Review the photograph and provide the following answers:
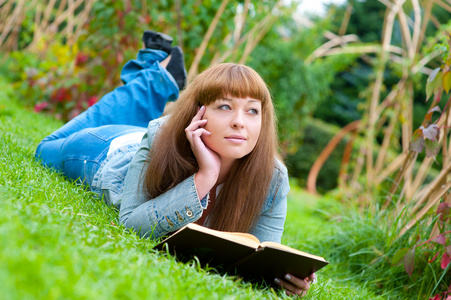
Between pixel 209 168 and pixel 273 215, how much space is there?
16.4 inches

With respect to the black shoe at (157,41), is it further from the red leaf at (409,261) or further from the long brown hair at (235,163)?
the red leaf at (409,261)

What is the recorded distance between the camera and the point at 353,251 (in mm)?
3158

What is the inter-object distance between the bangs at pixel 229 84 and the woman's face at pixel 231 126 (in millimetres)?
25

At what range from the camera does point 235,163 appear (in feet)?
7.30

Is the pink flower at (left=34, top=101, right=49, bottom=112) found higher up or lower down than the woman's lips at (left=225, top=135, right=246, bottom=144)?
lower down

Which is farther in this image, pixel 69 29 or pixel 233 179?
pixel 69 29

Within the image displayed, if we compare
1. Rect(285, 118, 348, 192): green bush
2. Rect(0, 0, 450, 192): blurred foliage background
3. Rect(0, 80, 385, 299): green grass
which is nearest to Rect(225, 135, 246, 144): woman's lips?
Rect(0, 80, 385, 299): green grass

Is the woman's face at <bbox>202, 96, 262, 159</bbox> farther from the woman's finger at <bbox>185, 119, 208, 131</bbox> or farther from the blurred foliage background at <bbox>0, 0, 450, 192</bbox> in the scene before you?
the blurred foliage background at <bbox>0, 0, 450, 192</bbox>

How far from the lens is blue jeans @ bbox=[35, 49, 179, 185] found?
8.78 feet

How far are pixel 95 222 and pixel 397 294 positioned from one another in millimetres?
1784

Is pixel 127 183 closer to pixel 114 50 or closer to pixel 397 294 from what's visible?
pixel 397 294

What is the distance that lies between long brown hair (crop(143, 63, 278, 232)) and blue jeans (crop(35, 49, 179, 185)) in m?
0.63

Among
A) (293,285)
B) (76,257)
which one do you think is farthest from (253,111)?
(76,257)

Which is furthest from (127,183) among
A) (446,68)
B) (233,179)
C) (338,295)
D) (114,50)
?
(114,50)
